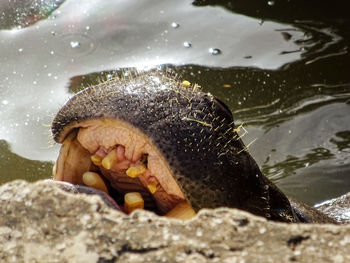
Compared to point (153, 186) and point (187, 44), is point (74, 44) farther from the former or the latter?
point (153, 186)

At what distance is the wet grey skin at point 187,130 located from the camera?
2.32 m

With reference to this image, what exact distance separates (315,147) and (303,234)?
338 cm

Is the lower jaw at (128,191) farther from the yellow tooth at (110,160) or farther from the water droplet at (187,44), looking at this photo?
the water droplet at (187,44)

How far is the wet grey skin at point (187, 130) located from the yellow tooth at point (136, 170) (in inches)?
8.4

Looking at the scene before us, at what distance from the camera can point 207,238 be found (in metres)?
1.65

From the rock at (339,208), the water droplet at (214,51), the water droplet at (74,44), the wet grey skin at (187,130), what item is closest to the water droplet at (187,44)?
the water droplet at (214,51)

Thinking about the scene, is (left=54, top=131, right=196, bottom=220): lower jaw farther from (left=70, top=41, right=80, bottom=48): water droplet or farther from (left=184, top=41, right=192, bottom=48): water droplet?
(left=184, top=41, right=192, bottom=48): water droplet

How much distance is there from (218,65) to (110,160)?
2981mm

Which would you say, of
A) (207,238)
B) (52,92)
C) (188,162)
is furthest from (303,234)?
(52,92)

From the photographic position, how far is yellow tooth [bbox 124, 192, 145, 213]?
2.51 metres

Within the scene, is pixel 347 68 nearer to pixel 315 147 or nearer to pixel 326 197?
pixel 315 147

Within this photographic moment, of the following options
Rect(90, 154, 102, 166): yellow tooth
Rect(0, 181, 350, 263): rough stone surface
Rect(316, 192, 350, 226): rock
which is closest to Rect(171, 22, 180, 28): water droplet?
Rect(316, 192, 350, 226): rock

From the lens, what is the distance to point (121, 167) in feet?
8.46

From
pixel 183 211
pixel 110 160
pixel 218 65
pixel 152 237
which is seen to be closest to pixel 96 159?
pixel 110 160
